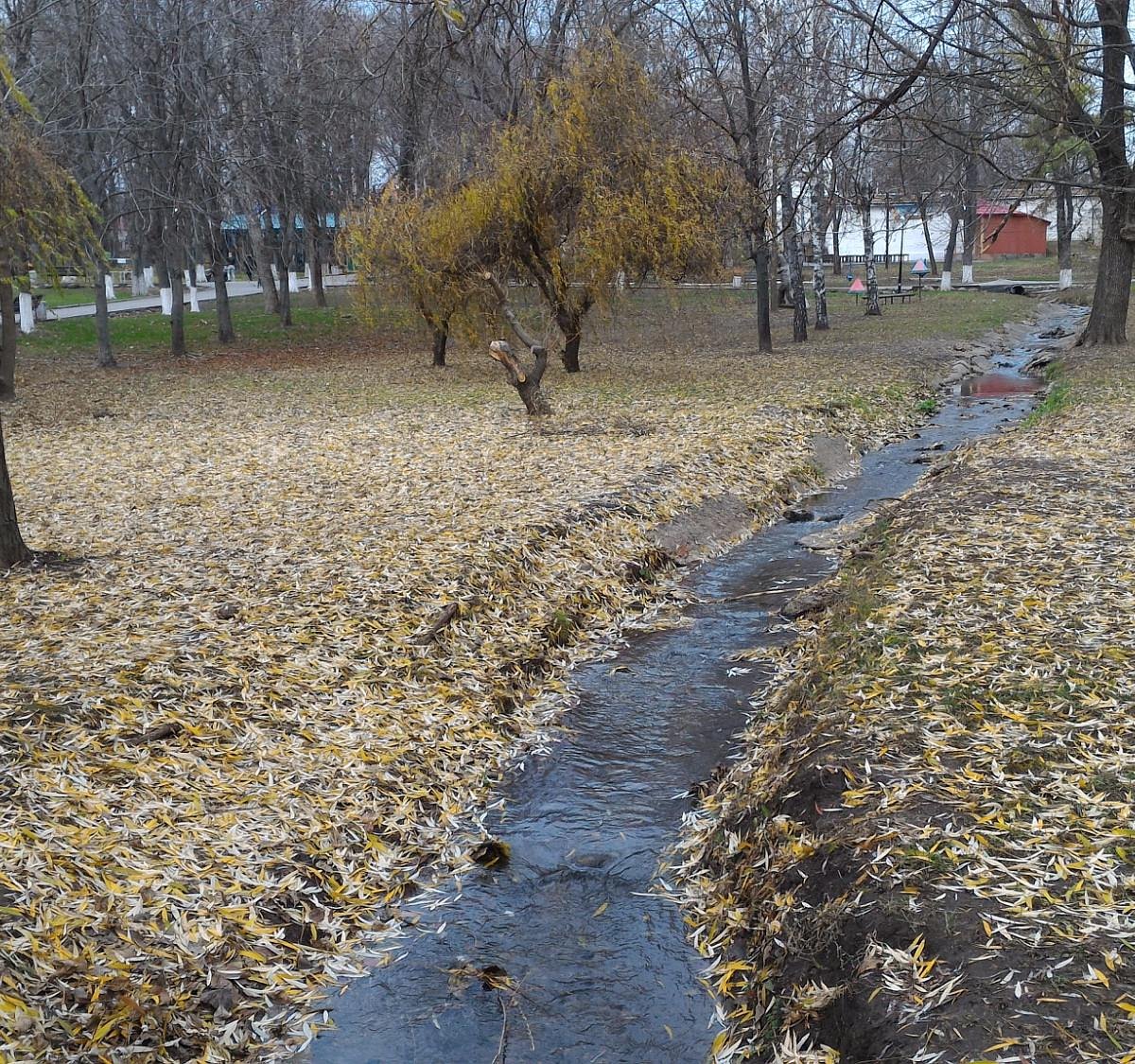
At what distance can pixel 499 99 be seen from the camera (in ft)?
99.6

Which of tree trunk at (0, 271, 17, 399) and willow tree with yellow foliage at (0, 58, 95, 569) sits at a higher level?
willow tree with yellow foliage at (0, 58, 95, 569)

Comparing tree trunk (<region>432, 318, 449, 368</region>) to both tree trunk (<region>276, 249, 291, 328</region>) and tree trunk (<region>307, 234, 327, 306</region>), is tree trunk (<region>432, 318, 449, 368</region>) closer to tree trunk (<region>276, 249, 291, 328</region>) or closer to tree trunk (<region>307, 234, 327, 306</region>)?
tree trunk (<region>276, 249, 291, 328</region>)

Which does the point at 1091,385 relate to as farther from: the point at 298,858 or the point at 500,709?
the point at 298,858

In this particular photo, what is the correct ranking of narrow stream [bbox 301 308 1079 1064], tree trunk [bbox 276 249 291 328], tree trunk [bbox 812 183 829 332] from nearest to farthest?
narrow stream [bbox 301 308 1079 1064], tree trunk [bbox 812 183 829 332], tree trunk [bbox 276 249 291 328]

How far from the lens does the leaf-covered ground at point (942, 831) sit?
3.95 meters

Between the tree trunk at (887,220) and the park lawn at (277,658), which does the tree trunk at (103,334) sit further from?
the tree trunk at (887,220)

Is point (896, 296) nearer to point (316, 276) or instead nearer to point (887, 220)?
point (887, 220)

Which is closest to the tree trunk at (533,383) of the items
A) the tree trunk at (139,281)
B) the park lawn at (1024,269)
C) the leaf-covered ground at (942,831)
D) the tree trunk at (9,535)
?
the tree trunk at (9,535)

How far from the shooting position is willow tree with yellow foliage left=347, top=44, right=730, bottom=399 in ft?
63.7

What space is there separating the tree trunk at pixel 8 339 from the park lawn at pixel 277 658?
182 centimetres

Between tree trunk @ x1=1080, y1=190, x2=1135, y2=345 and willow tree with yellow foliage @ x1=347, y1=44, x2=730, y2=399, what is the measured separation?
7.32 m

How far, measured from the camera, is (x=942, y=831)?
193 inches

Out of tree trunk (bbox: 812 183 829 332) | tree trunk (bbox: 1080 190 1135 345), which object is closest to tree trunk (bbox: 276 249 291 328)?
tree trunk (bbox: 812 183 829 332)

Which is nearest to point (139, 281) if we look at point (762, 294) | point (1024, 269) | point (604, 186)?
point (762, 294)
